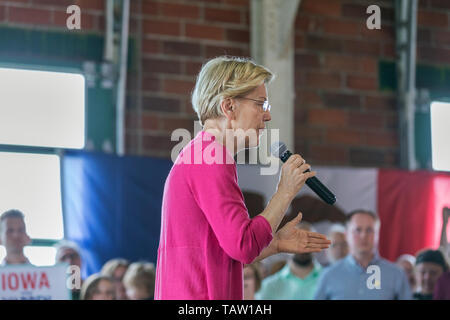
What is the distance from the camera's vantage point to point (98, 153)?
208 inches

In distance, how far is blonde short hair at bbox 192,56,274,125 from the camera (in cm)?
208

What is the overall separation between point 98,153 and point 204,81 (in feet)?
10.7

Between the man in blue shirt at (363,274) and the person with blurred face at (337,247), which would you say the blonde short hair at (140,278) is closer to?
the man in blue shirt at (363,274)

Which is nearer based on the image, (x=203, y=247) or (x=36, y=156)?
(x=203, y=247)

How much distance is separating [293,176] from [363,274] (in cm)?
326

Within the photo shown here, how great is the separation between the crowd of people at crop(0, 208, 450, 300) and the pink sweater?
280 centimetres

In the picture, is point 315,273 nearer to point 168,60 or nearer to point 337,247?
point 337,247

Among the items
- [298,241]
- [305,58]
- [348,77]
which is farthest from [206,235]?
[348,77]

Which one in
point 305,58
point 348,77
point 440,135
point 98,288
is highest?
point 305,58

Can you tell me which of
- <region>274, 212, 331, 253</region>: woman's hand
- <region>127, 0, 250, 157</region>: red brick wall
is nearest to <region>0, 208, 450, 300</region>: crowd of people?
<region>127, 0, 250, 157</region>: red brick wall

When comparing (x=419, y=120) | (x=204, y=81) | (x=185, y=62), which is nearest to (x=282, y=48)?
(x=185, y=62)

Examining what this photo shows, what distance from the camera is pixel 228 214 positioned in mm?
1938

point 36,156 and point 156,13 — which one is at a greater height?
point 156,13

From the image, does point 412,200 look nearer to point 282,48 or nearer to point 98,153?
point 282,48
